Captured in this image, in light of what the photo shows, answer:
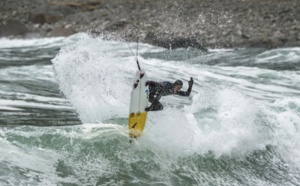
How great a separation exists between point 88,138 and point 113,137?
1.40ft

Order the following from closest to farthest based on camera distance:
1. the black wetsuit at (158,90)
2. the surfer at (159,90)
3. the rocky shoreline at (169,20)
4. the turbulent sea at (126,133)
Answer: the turbulent sea at (126,133) → the surfer at (159,90) → the black wetsuit at (158,90) → the rocky shoreline at (169,20)

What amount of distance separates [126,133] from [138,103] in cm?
58

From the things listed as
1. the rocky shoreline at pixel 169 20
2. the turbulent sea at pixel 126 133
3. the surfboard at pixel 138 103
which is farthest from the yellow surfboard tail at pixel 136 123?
the rocky shoreline at pixel 169 20

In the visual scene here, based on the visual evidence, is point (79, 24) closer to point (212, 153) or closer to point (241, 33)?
point (241, 33)

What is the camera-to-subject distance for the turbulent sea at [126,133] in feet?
29.0

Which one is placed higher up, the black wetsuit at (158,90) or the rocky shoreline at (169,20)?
the rocky shoreline at (169,20)

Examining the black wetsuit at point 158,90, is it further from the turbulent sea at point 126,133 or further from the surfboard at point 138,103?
the turbulent sea at point 126,133

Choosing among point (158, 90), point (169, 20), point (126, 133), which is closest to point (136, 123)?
point (126, 133)

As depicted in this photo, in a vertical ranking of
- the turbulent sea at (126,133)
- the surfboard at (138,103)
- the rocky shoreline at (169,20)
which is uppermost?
the rocky shoreline at (169,20)

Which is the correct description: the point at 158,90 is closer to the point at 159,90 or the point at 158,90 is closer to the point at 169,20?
the point at 159,90

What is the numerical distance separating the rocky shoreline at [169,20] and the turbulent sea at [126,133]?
7205 millimetres

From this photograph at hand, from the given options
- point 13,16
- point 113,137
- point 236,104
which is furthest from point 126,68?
point 13,16

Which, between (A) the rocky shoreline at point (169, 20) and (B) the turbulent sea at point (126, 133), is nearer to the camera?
(B) the turbulent sea at point (126, 133)

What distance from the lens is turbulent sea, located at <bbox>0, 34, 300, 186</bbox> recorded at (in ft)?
29.0
